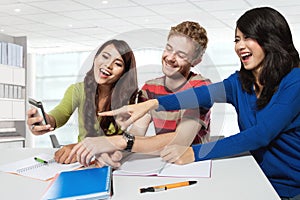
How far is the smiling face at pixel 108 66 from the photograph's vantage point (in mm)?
1293

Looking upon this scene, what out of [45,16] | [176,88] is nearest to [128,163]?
[176,88]

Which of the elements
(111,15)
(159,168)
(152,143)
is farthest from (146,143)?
(111,15)

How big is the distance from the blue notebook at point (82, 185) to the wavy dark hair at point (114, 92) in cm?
36

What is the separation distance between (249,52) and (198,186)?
2.03 feet

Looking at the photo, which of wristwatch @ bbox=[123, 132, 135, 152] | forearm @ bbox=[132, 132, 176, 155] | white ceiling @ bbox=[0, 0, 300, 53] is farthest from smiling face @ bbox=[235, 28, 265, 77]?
white ceiling @ bbox=[0, 0, 300, 53]

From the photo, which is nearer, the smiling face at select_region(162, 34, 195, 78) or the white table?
the white table

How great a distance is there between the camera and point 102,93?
4.75 feet

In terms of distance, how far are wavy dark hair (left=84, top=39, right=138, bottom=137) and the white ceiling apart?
8.64 feet

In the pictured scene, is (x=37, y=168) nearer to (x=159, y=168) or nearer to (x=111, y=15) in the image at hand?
(x=159, y=168)

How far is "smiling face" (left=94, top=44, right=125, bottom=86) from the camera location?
1293 millimetres

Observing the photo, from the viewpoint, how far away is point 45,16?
5434mm

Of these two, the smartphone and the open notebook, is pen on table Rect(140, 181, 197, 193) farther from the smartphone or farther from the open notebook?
the smartphone

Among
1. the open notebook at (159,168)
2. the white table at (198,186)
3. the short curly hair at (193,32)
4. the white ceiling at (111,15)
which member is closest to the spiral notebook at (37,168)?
the white table at (198,186)

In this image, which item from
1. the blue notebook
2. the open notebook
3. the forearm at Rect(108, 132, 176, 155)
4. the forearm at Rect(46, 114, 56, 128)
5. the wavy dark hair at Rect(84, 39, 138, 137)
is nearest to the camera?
the blue notebook
